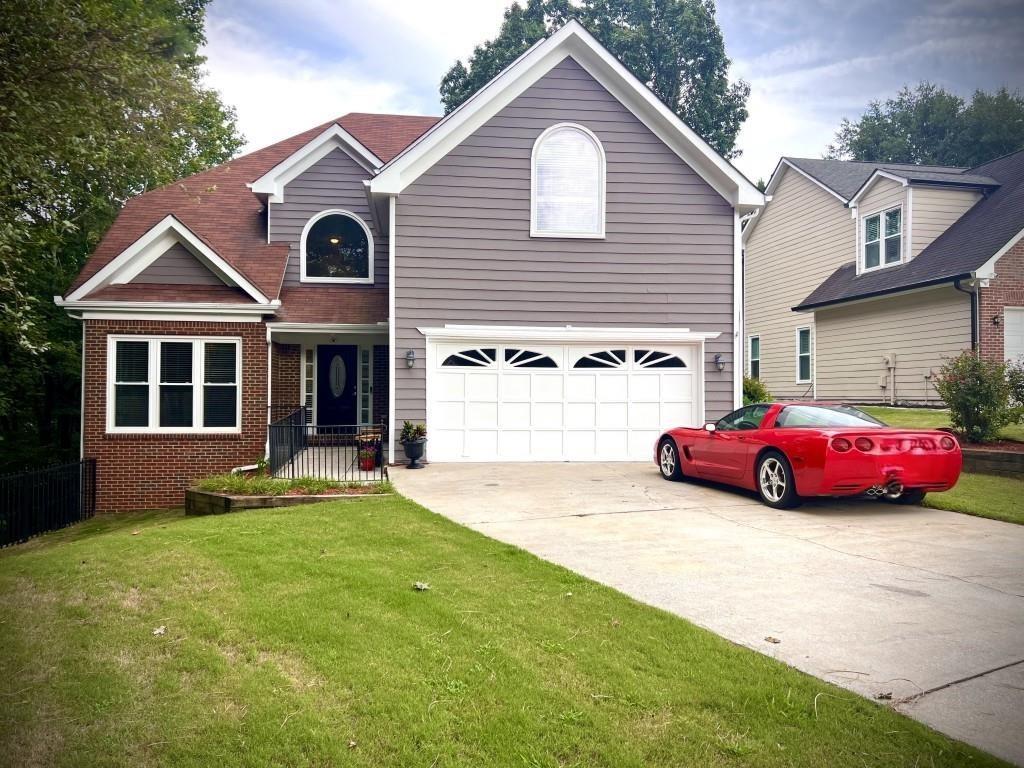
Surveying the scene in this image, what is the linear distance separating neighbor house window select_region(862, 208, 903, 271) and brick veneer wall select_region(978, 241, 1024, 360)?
10.9 ft

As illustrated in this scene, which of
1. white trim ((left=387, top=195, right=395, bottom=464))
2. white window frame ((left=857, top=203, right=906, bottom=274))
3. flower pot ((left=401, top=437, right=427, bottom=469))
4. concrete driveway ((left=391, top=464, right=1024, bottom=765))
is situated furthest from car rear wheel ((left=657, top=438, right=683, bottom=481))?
white window frame ((left=857, top=203, right=906, bottom=274))

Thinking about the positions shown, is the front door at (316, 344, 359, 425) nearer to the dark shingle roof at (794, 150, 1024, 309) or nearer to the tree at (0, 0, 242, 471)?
the tree at (0, 0, 242, 471)

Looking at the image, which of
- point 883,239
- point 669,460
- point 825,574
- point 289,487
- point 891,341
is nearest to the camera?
point 825,574

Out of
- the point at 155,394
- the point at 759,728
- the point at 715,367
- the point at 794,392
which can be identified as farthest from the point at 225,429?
the point at 794,392

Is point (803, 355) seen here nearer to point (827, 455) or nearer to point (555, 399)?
point (555, 399)

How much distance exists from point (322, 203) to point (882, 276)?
15.3 m

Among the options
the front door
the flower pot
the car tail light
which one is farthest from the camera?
the front door

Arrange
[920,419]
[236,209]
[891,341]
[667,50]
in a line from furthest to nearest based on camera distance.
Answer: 1. [667,50]
2. [891,341]
3. [236,209]
4. [920,419]

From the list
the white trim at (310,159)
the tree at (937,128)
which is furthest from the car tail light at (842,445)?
the tree at (937,128)

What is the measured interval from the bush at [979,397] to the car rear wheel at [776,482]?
5232 mm

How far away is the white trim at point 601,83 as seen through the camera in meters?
13.1

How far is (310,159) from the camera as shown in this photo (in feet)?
52.6

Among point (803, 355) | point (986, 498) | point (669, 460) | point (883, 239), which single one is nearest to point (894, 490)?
point (986, 498)

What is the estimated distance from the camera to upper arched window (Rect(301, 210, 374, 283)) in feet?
52.5
